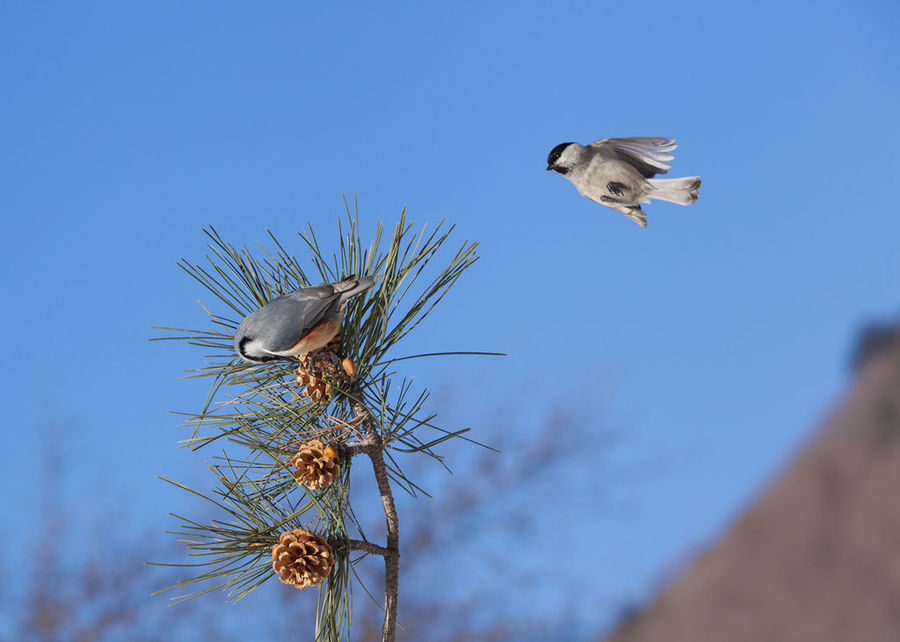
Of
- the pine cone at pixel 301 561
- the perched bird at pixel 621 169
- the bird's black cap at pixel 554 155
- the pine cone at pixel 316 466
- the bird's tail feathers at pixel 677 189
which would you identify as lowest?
the pine cone at pixel 301 561

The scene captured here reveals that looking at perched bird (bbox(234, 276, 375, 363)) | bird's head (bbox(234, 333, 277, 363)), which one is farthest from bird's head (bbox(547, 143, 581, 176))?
bird's head (bbox(234, 333, 277, 363))

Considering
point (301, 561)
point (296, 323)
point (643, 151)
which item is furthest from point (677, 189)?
point (301, 561)

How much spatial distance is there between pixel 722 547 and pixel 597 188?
67.1 inches

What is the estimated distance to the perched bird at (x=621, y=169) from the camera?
28.0 inches

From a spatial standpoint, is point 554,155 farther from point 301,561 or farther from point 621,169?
point 301,561

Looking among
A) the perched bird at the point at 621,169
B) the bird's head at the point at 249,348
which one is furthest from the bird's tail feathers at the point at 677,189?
the bird's head at the point at 249,348

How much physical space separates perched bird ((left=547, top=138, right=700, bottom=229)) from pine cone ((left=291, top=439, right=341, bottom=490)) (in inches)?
12.8

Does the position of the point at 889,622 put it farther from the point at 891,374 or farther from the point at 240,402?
the point at 240,402

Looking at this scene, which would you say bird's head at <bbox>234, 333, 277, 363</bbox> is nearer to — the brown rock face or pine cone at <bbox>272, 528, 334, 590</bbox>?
pine cone at <bbox>272, 528, 334, 590</bbox>

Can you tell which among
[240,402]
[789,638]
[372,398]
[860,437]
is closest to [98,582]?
[240,402]

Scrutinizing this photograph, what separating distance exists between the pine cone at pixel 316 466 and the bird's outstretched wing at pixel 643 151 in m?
0.36

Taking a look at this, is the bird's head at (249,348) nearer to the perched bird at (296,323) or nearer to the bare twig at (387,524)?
the perched bird at (296,323)

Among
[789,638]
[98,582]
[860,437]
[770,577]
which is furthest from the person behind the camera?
[860,437]

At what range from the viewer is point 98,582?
1667mm
